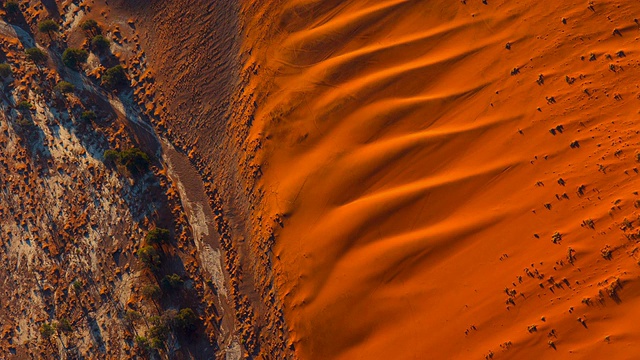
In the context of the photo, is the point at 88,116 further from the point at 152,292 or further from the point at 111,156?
the point at 152,292

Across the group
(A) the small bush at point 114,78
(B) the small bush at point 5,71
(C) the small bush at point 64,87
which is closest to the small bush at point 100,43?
(A) the small bush at point 114,78

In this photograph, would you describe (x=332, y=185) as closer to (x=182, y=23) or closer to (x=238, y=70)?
(x=238, y=70)

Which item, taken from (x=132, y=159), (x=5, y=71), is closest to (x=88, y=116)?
(x=132, y=159)

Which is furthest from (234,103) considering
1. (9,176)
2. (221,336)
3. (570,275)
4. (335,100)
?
(570,275)

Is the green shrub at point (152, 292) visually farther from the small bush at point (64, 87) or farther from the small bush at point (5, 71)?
the small bush at point (5, 71)

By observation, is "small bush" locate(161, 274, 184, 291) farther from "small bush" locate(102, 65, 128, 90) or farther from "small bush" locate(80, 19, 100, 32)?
"small bush" locate(80, 19, 100, 32)

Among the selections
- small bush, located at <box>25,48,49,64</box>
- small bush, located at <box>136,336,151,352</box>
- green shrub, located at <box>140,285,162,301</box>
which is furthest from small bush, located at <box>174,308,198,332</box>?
small bush, located at <box>25,48,49,64</box>
